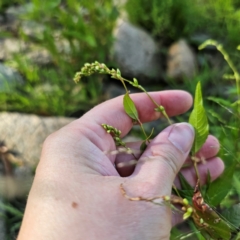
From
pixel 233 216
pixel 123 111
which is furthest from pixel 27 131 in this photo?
pixel 233 216

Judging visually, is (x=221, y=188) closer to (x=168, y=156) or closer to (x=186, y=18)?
(x=168, y=156)

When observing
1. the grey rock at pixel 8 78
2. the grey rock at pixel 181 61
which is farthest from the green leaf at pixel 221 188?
the grey rock at pixel 8 78

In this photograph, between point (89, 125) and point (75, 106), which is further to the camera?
point (75, 106)

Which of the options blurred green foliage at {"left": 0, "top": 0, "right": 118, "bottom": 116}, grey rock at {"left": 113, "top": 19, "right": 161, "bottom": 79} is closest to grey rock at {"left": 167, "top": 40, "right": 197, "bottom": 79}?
grey rock at {"left": 113, "top": 19, "right": 161, "bottom": 79}

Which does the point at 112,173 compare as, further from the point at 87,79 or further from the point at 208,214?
the point at 87,79

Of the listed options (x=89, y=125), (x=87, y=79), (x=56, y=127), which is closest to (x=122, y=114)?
(x=89, y=125)

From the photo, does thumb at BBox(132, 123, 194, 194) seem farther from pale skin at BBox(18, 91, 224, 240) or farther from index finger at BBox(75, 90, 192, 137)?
index finger at BBox(75, 90, 192, 137)

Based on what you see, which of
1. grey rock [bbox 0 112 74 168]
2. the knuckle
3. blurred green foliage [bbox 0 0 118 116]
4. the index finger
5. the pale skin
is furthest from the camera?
blurred green foliage [bbox 0 0 118 116]
